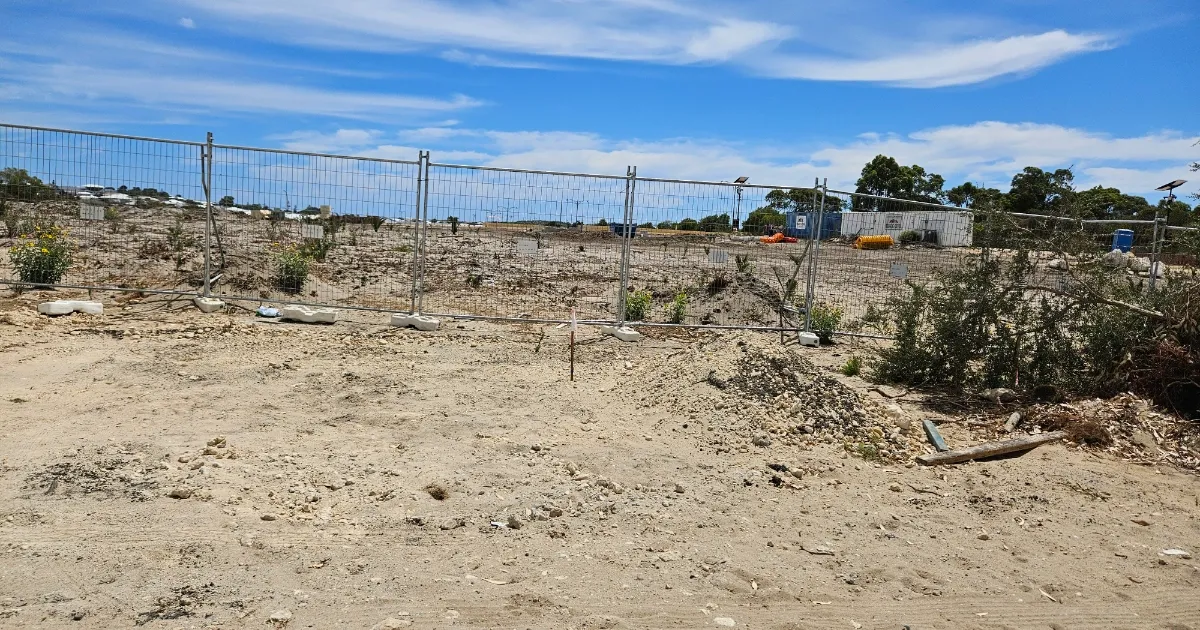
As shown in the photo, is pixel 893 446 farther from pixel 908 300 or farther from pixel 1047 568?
pixel 908 300

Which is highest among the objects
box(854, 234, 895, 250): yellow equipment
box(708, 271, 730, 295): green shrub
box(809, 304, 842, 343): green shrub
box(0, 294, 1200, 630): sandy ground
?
box(854, 234, 895, 250): yellow equipment

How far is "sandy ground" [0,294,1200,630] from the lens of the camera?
13.5 ft

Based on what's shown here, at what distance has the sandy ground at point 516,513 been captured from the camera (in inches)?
162

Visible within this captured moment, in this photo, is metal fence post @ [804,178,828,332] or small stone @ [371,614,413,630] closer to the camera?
small stone @ [371,614,413,630]

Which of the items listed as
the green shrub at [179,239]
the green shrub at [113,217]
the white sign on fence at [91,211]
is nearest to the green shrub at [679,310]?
the green shrub at [179,239]

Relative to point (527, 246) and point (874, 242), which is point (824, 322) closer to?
point (874, 242)

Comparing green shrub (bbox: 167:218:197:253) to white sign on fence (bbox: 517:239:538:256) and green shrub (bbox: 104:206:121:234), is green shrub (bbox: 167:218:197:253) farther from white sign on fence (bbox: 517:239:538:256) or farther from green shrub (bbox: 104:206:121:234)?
white sign on fence (bbox: 517:239:538:256)

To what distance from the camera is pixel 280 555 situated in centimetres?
445

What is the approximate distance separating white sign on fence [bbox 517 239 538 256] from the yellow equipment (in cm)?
489

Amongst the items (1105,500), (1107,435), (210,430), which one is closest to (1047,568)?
(1105,500)

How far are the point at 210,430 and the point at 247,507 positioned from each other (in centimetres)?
165

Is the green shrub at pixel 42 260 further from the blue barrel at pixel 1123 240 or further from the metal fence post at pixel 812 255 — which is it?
the blue barrel at pixel 1123 240

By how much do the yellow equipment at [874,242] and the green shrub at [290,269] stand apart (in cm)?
861

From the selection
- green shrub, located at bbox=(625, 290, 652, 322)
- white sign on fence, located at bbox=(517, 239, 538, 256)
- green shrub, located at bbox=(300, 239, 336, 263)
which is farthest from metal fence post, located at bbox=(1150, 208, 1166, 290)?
green shrub, located at bbox=(300, 239, 336, 263)
